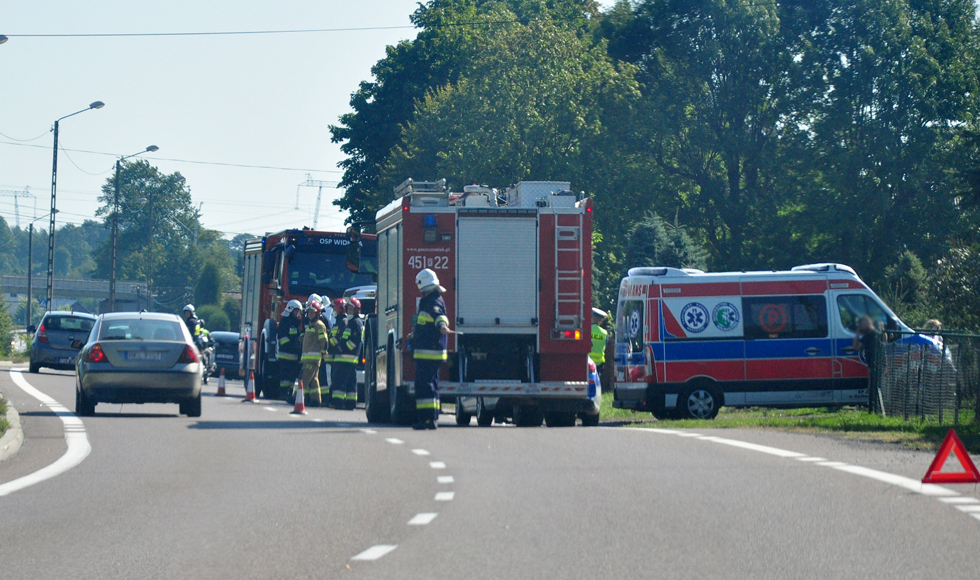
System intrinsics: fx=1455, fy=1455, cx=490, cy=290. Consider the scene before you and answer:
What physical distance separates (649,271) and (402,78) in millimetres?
38251

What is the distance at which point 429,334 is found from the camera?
16.8 meters

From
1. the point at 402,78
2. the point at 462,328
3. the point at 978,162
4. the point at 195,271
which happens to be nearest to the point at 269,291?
the point at 462,328

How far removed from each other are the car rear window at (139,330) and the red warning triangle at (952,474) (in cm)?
1270

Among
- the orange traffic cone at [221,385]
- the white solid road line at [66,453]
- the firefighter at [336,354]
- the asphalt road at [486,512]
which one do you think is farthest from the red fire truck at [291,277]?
the asphalt road at [486,512]

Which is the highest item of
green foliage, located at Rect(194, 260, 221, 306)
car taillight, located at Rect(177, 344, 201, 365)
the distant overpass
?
the distant overpass

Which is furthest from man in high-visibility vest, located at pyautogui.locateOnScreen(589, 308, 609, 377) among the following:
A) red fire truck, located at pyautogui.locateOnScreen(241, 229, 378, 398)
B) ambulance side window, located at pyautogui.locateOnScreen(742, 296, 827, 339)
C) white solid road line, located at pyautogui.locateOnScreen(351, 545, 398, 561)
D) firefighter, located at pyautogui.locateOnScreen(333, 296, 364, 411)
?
white solid road line, located at pyautogui.locateOnScreen(351, 545, 398, 561)

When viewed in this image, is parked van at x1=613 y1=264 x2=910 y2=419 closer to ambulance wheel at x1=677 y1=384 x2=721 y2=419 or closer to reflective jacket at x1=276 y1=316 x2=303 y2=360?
ambulance wheel at x1=677 y1=384 x2=721 y2=419

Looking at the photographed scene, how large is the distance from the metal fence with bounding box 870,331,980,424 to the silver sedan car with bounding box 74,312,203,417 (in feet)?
30.4

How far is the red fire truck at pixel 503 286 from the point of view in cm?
1803

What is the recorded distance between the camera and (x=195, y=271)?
448 ft

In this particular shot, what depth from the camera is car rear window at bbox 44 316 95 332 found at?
119 feet

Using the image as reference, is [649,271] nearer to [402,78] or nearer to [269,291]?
[269,291]

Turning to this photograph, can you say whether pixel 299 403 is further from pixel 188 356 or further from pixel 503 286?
pixel 503 286

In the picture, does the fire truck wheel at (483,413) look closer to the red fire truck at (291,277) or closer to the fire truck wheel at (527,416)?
the fire truck wheel at (527,416)
